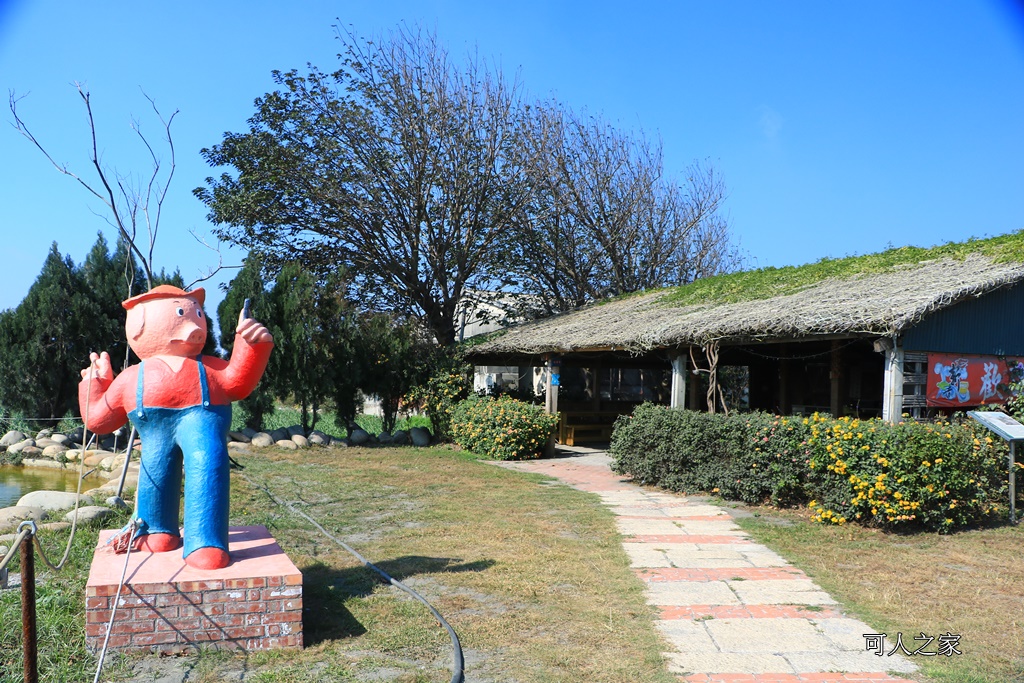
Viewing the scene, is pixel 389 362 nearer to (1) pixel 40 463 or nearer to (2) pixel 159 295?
(1) pixel 40 463

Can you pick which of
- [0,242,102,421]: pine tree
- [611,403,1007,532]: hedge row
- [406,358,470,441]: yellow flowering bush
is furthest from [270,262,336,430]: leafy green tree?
[611,403,1007,532]: hedge row

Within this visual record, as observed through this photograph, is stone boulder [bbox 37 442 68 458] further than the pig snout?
Yes

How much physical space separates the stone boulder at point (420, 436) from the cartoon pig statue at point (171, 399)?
41.1ft

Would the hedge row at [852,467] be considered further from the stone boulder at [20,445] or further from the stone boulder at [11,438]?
the stone boulder at [11,438]

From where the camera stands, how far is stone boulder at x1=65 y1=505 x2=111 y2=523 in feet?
23.7

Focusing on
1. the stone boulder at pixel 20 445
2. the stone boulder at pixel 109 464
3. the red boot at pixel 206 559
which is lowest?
the stone boulder at pixel 109 464

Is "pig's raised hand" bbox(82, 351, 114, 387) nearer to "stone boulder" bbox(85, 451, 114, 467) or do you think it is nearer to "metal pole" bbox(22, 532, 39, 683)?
"metal pole" bbox(22, 532, 39, 683)

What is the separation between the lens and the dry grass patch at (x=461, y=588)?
428 centimetres

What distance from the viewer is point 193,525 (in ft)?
15.3

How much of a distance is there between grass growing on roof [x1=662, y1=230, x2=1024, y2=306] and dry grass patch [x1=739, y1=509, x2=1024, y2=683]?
5335 millimetres

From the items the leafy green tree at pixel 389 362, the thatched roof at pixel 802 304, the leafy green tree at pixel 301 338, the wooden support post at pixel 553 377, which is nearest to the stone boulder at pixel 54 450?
the leafy green tree at pixel 301 338

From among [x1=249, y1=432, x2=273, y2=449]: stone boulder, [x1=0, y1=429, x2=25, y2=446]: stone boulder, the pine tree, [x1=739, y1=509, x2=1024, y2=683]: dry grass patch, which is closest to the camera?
[x1=739, y1=509, x2=1024, y2=683]: dry grass patch

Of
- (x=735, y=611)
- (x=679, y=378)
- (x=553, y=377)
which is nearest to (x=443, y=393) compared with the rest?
(x=553, y=377)

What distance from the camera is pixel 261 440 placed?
51.7ft
